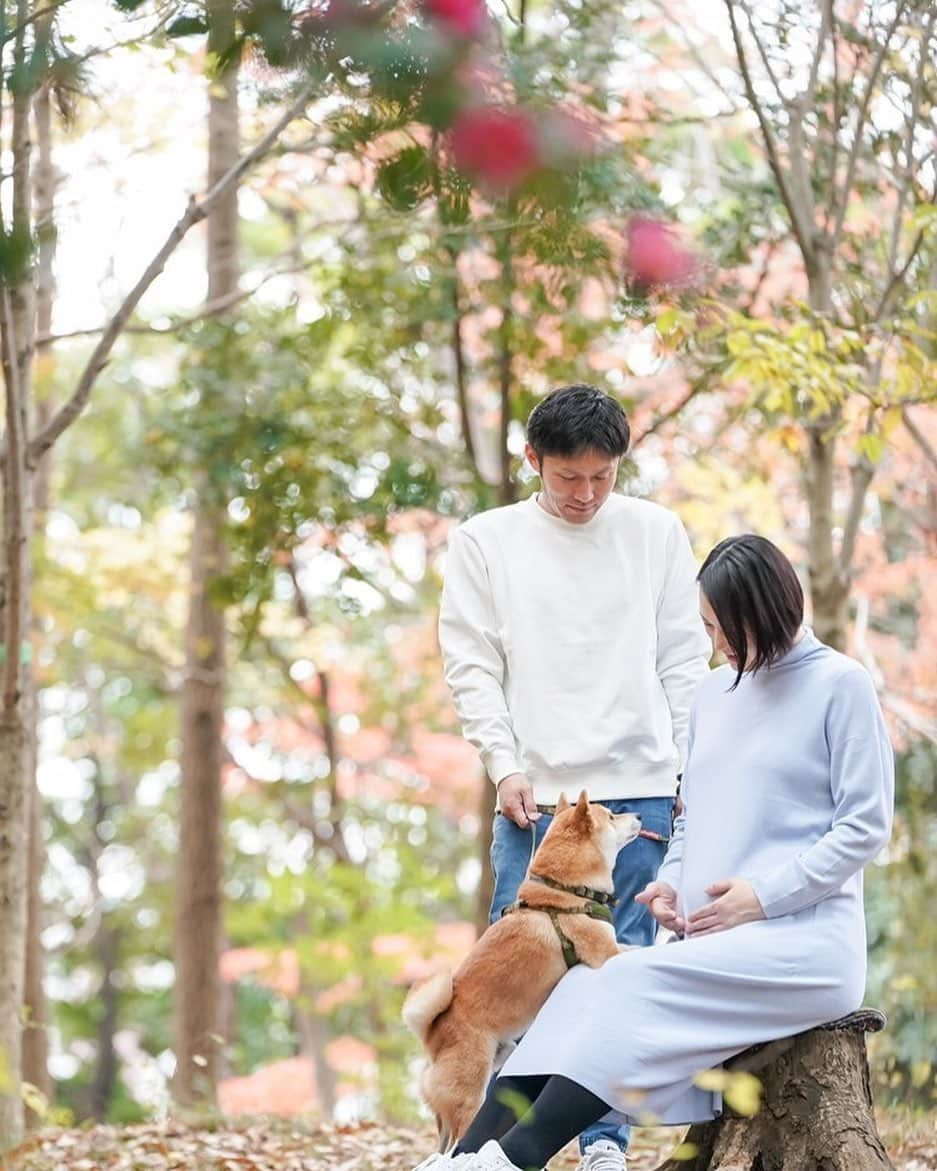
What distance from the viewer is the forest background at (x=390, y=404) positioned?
248 centimetres

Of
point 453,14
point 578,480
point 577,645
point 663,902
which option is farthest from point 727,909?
point 453,14

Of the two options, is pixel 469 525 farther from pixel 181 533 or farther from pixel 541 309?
pixel 181 533

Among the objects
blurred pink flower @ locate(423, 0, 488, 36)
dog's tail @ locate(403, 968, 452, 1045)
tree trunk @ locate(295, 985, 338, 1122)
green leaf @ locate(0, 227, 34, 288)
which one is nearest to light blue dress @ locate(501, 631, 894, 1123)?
dog's tail @ locate(403, 968, 452, 1045)

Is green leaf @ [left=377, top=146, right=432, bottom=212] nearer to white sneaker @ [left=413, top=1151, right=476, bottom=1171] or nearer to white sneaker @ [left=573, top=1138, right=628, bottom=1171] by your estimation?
white sneaker @ [left=413, top=1151, right=476, bottom=1171]

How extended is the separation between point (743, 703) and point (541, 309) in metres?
4.80

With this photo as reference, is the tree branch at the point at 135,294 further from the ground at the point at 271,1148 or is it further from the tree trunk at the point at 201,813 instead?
the tree trunk at the point at 201,813

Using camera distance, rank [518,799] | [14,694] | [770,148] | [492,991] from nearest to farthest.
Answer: [492,991] → [518,799] → [14,694] → [770,148]

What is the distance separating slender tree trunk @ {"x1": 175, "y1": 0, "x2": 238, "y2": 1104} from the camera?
10227mm

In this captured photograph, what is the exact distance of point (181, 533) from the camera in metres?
14.0

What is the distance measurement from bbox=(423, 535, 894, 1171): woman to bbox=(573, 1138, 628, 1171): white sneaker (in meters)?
0.14

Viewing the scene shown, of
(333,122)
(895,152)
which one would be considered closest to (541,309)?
(895,152)

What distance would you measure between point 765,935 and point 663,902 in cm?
38

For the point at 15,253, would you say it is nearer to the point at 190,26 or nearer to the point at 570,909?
the point at 190,26

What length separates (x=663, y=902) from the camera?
3.69m
